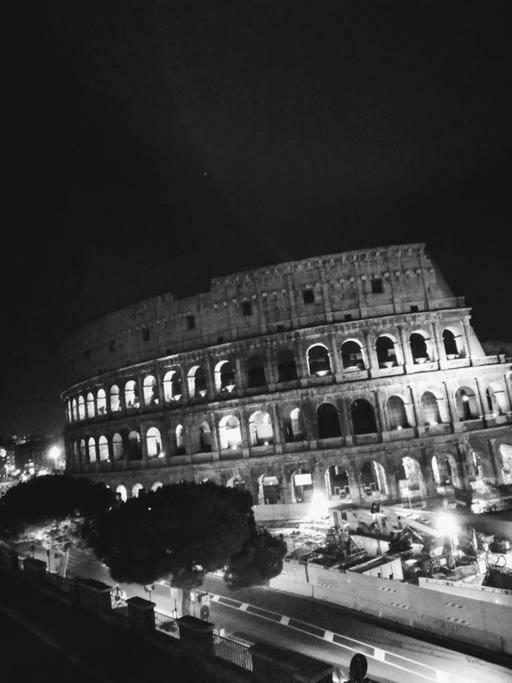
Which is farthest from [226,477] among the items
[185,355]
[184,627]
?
[184,627]

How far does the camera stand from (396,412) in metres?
32.5

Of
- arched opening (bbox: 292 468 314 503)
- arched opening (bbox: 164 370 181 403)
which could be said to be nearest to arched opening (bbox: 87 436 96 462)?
arched opening (bbox: 164 370 181 403)

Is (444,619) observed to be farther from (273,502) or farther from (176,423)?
(176,423)

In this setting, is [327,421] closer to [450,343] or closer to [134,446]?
[450,343]

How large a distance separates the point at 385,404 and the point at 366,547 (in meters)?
10.9

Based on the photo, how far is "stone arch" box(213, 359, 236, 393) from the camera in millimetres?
33750

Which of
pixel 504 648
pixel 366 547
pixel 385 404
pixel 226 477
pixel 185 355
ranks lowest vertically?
pixel 504 648

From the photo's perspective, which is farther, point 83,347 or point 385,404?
point 83,347

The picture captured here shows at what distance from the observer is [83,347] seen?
4238 centimetres

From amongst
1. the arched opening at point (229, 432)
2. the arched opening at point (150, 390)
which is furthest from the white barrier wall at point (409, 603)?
the arched opening at point (150, 390)

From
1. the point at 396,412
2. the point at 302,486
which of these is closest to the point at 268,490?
the point at 302,486

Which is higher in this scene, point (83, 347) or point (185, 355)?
point (83, 347)

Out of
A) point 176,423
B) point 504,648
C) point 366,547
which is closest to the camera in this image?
point 504,648

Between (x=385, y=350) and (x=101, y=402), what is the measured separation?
23.9 metres
